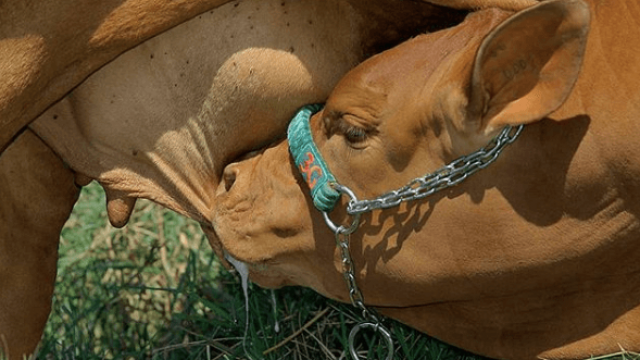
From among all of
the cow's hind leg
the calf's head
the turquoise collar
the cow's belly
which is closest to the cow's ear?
the calf's head

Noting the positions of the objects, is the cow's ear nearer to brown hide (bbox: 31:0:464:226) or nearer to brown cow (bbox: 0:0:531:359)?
brown cow (bbox: 0:0:531:359)

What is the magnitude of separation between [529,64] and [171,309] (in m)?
1.63

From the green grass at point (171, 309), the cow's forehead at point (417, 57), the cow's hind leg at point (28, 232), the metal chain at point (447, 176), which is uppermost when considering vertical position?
the cow's forehead at point (417, 57)

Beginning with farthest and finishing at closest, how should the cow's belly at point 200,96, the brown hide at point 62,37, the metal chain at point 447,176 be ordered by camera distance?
the cow's belly at point 200,96 < the brown hide at point 62,37 < the metal chain at point 447,176

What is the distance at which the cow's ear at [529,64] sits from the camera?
2.35 meters

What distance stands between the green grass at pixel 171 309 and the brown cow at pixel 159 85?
532mm

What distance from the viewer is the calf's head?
7.90 feet

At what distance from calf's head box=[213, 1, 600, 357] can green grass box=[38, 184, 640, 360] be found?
0.55 meters

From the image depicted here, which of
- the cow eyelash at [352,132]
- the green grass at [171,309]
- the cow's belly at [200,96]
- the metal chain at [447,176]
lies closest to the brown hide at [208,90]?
the cow's belly at [200,96]

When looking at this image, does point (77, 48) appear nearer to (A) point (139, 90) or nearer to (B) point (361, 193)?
(A) point (139, 90)

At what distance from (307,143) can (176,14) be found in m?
0.37

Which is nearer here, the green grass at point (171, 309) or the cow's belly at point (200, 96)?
the cow's belly at point (200, 96)

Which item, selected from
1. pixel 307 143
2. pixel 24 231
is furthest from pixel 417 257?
pixel 24 231

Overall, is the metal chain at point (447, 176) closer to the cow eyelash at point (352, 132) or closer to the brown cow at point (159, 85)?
the cow eyelash at point (352, 132)
